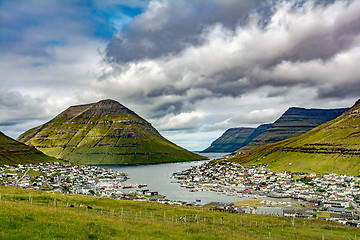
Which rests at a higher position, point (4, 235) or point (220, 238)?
point (4, 235)

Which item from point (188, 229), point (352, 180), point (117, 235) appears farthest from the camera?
point (352, 180)

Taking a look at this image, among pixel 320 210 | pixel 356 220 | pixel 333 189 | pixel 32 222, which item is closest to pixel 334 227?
pixel 356 220

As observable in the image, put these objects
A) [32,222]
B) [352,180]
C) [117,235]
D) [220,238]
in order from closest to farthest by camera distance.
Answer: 1. [32,222]
2. [117,235]
3. [220,238]
4. [352,180]

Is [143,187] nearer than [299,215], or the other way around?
[299,215]

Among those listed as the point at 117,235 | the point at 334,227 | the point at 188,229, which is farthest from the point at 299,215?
the point at 117,235

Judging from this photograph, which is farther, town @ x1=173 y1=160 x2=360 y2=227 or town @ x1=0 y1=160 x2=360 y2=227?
town @ x1=0 y1=160 x2=360 y2=227

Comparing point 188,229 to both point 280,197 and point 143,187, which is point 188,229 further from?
point 143,187

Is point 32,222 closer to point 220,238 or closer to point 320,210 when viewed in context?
point 220,238

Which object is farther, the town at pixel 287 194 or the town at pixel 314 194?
the town at pixel 287 194

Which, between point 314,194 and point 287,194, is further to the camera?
point 287,194

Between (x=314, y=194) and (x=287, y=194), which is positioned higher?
(x=314, y=194)

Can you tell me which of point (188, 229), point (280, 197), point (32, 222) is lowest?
point (280, 197)
